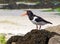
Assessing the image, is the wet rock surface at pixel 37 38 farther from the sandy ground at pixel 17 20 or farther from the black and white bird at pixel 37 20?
the sandy ground at pixel 17 20

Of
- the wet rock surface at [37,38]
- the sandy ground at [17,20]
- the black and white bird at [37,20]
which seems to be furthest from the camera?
the sandy ground at [17,20]

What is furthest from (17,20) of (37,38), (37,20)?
(37,38)

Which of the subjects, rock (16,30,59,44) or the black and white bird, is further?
the black and white bird

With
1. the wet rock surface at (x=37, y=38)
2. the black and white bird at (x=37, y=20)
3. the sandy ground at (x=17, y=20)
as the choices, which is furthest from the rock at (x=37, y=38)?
the sandy ground at (x=17, y=20)

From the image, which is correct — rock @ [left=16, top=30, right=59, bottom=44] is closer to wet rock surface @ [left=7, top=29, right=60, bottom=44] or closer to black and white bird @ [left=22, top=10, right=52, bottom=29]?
wet rock surface @ [left=7, top=29, right=60, bottom=44]

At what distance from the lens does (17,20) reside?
5445mm

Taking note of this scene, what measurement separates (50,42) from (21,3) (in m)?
2.75

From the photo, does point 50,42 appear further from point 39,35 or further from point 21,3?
point 21,3

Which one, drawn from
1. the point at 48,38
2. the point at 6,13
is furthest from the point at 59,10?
the point at 48,38

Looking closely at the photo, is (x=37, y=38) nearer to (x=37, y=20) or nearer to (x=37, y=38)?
(x=37, y=38)

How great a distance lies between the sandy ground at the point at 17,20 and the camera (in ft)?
17.3

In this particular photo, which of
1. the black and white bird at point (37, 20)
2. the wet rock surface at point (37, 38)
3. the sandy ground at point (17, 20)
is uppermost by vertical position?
the wet rock surface at point (37, 38)

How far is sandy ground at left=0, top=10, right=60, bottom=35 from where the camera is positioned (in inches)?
207

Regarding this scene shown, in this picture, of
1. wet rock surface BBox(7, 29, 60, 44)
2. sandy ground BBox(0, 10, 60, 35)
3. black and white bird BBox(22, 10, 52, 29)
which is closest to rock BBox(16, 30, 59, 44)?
wet rock surface BBox(7, 29, 60, 44)
